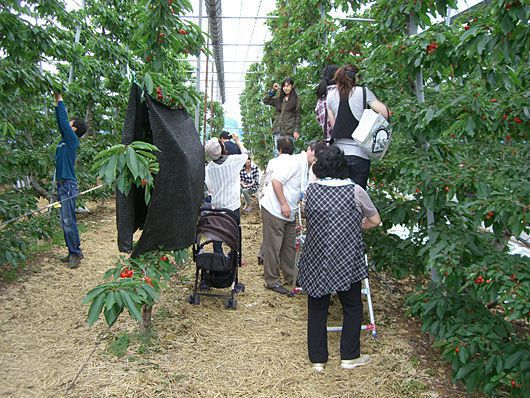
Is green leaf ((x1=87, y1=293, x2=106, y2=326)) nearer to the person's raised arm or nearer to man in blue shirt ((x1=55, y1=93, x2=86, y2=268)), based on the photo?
the person's raised arm

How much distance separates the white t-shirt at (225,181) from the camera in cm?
431

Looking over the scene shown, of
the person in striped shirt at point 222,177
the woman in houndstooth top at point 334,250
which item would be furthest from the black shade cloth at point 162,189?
the person in striped shirt at point 222,177

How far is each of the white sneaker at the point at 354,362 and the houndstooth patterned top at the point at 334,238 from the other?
52 centimetres

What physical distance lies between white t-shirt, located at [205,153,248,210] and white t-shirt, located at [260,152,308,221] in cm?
32

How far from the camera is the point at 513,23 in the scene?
80.0 inches

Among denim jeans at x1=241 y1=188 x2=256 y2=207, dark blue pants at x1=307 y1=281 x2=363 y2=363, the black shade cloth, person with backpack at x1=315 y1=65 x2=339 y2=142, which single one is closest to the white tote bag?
person with backpack at x1=315 y1=65 x2=339 y2=142

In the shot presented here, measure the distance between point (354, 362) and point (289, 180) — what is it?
181cm

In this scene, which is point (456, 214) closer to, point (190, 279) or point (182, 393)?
point (182, 393)

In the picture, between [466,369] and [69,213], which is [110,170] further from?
[69,213]

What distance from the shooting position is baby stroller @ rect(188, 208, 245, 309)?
389 cm

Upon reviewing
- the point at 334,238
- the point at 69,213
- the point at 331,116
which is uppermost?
the point at 331,116

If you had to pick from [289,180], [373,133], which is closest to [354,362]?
[373,133]

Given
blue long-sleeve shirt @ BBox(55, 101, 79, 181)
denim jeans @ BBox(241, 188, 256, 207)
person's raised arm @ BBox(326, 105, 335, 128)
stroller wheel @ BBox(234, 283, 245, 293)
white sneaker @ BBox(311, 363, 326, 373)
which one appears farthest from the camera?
denim jeans @ BBox(241, 188, 256, 207)

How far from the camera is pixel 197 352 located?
3293mm
